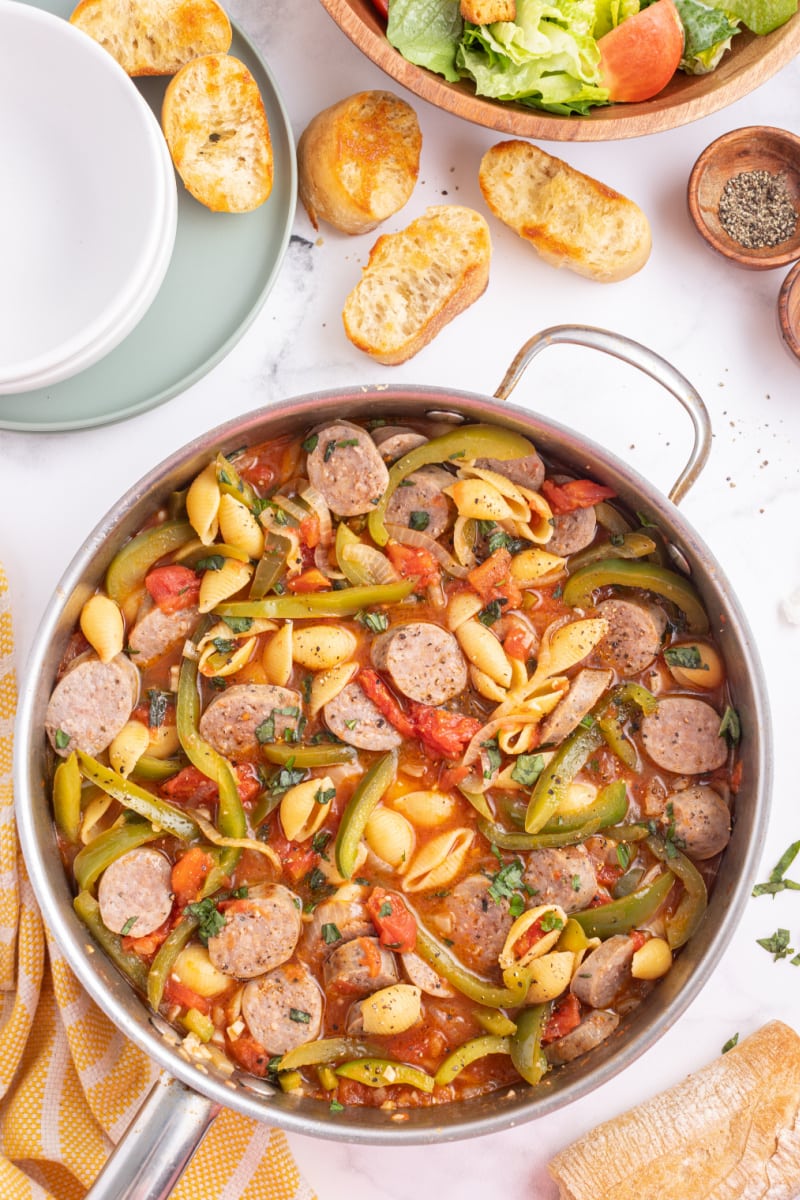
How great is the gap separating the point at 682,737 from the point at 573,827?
43 cm

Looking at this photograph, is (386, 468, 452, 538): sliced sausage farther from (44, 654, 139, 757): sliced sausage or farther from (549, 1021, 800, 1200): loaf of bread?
(549, 1021, 800, 1200): loaf of bread

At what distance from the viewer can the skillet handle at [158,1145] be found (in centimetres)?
277

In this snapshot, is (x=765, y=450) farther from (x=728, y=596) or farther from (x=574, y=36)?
(x=574, y=36)

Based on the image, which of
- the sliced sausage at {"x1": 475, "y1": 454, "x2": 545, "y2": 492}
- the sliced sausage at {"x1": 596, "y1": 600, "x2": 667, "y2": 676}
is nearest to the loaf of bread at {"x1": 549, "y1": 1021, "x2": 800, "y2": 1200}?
the sliced sausage at {"x1": 596, "y1": 600, "x2": 667, "y2": 676}

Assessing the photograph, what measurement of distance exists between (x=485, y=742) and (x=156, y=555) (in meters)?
1.11

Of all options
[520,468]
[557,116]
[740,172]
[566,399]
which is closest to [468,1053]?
[520,468]

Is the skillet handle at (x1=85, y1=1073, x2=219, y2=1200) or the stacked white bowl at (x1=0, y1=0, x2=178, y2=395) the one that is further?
the stacked white bowl at (x1=0, y1=0, x2=178, y2=395)

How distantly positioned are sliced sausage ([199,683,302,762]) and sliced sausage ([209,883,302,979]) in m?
0.42

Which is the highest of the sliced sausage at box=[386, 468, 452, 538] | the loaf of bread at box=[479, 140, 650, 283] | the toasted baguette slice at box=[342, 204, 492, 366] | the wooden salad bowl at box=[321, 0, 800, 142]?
the wooden salad bowl at box=[321, 0, 800, 142]

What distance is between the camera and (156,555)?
3.22 m

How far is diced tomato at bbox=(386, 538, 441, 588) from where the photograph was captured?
3.28m

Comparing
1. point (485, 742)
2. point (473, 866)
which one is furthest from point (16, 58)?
point (473, 866)

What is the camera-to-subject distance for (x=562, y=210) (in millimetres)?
3438

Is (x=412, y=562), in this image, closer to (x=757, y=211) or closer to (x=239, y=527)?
(x=239, y=527)
